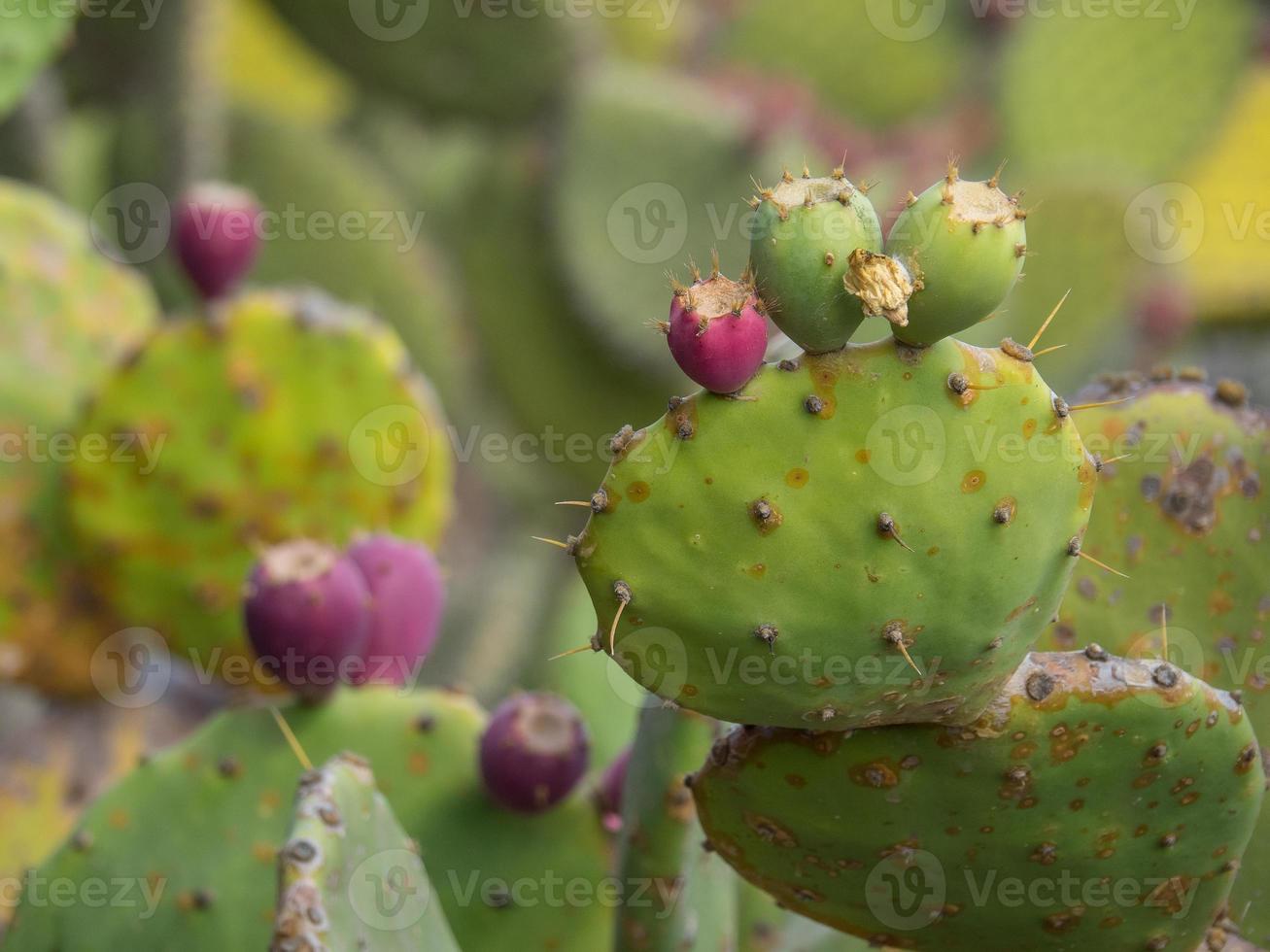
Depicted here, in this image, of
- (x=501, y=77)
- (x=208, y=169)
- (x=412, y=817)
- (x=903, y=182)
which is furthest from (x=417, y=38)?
(x=412, y=817)

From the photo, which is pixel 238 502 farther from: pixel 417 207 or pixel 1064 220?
pixel 1064 220

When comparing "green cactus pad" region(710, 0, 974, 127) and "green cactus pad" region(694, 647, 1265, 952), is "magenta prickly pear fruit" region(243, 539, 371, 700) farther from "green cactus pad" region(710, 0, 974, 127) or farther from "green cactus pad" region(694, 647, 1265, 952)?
"green cactus pad" region(710, 0, 974, 127)

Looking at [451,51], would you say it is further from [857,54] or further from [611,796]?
[611,796]

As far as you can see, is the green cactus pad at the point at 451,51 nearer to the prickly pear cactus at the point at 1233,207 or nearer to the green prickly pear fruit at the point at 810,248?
the prickly pear cactus at the point at 1233,207

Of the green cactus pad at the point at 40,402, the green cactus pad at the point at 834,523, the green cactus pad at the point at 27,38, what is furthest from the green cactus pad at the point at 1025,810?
the green cactus pad at the point at 40,402

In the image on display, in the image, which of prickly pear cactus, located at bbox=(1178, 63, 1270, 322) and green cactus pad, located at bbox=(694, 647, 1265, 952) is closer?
green cactus pad, located at bbox=(694, 647, 1265, 952)

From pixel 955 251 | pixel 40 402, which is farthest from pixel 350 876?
pixel 40 402

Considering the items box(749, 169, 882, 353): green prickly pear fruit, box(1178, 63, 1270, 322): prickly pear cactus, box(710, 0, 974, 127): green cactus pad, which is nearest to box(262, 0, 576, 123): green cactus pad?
box(710, 0, 974, 127): green cactus pad
